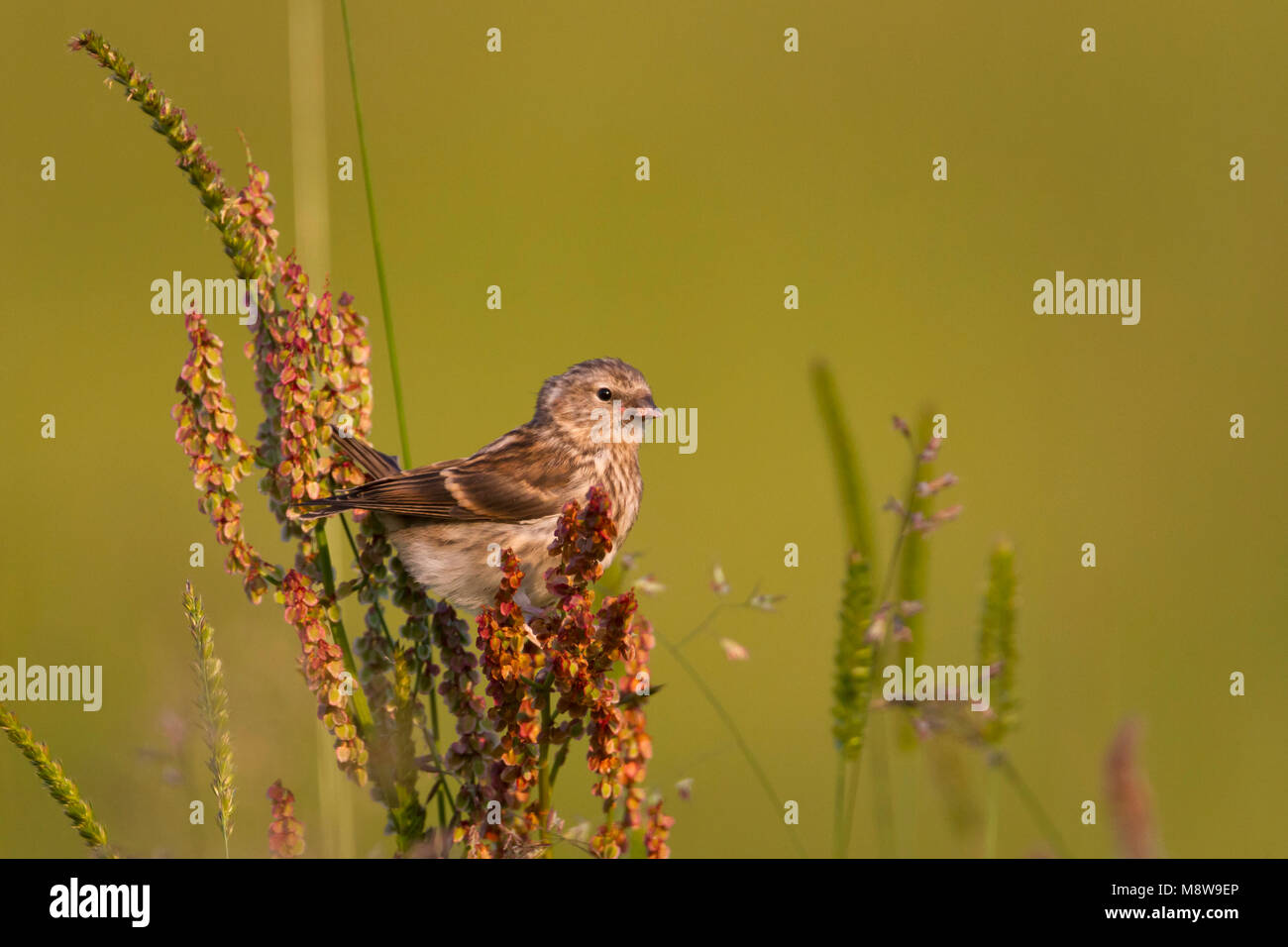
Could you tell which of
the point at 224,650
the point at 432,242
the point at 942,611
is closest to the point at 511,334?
the point at 432,242

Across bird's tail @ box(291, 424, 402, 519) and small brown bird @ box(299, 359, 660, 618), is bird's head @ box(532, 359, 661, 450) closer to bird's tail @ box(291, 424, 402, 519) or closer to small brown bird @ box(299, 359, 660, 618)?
small brown bird @ box(299, 359, 660, 618)

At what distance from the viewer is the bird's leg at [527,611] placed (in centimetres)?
289

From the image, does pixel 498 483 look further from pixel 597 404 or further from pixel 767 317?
pixel 767 317

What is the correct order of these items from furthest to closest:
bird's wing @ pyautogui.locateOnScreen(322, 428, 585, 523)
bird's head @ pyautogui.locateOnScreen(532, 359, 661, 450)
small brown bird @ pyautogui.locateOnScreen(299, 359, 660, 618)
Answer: bird's head @ pyautogui.locateOnScreen(532, 359, 661, 450) → bird's wing @ pyautogui.locateOnScreen(322, 428, 585, 523) → small brown bird @ pyautogui.locateOnScreen(299, 359, 660, 618)

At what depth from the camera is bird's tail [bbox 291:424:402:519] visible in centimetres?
306

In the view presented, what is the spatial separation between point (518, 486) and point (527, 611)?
0.95 metres

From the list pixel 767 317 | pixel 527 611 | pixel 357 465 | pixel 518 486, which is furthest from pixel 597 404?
pixel 767 317

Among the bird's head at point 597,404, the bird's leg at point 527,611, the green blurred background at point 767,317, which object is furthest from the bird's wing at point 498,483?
the green blurred background at point 767,317

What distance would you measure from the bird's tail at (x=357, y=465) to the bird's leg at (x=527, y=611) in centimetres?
47

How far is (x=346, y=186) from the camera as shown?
1306cm

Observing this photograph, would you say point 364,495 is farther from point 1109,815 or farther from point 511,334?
point 511,334

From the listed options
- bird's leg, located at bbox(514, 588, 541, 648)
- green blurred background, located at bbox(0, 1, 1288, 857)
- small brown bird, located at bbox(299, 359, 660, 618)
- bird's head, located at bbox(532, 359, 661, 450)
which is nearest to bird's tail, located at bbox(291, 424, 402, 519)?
small brown bird, located at bbox(299, 359, 660, 618)

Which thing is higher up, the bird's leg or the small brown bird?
the small brown bird

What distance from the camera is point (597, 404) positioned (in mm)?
5043
